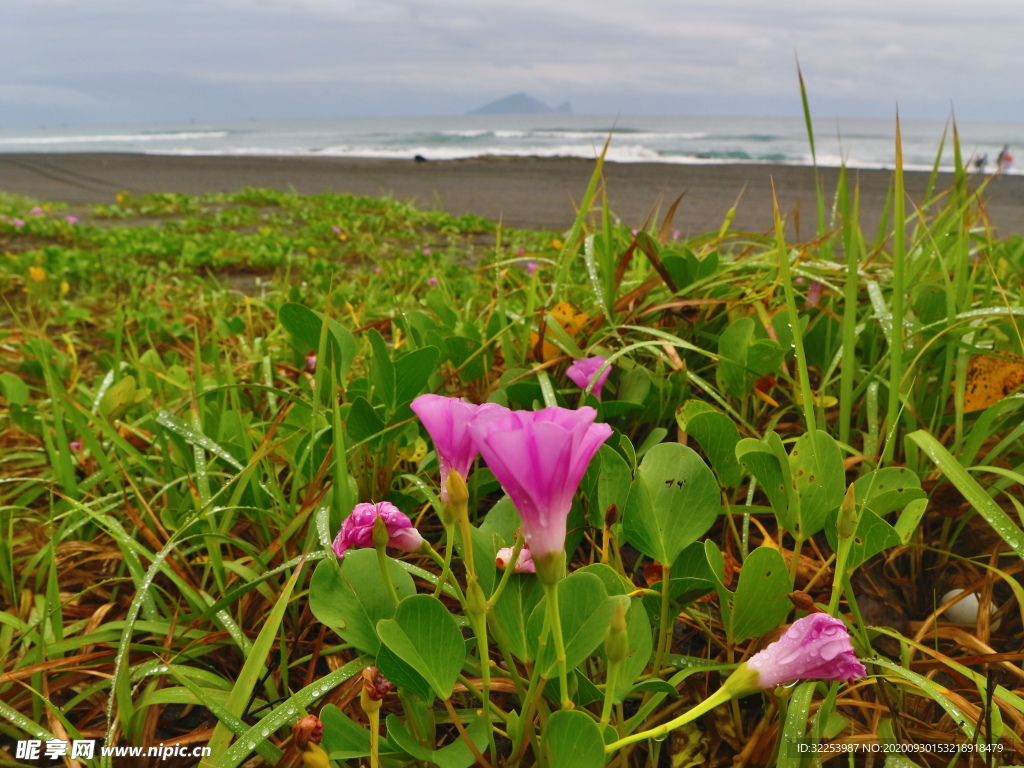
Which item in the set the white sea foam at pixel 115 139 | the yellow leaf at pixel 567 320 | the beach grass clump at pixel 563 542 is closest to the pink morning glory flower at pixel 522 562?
the beach grass clump at pixel 563 542

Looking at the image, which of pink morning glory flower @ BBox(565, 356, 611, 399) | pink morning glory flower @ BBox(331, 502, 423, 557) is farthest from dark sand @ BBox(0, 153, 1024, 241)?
pink morning glory flower @ BBox(331, 502, 423, 557)

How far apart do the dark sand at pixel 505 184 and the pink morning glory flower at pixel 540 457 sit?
684 cm

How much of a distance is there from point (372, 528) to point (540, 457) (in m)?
0.29

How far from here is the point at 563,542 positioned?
551mm

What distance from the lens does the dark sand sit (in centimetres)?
910

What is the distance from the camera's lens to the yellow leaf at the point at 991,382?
1185 mm

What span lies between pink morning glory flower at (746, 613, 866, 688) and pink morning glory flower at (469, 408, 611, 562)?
0.74ft

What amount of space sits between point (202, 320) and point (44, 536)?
1.48 meters

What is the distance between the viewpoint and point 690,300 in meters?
1.43

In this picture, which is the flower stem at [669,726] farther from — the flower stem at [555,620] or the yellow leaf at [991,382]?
the yellow leaf at [991,382]

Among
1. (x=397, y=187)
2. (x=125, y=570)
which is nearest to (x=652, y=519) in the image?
(x=125, y=570)

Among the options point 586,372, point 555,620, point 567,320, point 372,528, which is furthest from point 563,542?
point 567,320

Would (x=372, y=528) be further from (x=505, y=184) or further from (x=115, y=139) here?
(x=115, y=139)

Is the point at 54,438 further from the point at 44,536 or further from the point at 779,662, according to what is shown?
the point at 779,662
